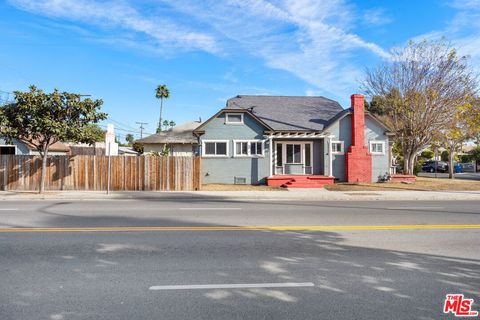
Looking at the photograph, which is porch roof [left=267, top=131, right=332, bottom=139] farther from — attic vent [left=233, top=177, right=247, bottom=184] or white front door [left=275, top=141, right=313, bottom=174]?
attic vent [left=233, top=177, right=247, bottom=184]

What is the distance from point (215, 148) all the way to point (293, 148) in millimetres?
6281

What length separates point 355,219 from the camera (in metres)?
9.93

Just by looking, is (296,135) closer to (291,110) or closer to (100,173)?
(291,110)

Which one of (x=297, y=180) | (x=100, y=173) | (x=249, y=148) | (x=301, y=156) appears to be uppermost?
(x=249, y=148)

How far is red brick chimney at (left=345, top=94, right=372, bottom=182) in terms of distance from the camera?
25.4 meters

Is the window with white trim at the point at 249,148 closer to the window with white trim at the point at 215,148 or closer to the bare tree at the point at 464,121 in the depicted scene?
the window with white trim at the point at 215,148

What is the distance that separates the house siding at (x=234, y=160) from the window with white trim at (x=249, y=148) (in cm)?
24

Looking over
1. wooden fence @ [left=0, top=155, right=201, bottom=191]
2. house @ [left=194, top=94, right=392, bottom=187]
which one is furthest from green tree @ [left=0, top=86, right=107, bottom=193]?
house @ [left=194, top=94, right=392, bottom=187]

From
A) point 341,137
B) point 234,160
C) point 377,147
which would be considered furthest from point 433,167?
point 234,160

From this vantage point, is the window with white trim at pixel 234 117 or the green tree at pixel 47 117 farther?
the window with white trim at pixel 234 117

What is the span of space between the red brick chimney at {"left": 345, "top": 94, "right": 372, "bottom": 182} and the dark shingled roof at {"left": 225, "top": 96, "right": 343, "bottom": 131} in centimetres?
232

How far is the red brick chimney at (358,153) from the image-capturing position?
2542cm

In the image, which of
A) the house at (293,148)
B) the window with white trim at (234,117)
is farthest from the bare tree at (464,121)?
the window with white trim at (234,117)

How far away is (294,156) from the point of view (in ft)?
86.9
